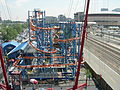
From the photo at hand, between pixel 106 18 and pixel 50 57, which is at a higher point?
pixel 106 18

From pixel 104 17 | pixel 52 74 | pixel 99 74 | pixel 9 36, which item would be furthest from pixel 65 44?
pixel 104 17

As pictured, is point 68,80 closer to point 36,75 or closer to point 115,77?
point 36,75

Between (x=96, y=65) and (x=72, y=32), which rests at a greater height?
(x=72, y=32)

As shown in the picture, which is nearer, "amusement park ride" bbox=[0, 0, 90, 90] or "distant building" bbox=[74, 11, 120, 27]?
"amusement park ride" bbox=[0, 0, 90, 90]

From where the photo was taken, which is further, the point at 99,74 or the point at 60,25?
the point at 60,25

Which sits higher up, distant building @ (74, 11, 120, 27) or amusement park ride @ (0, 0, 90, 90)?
distant building @ (74, 11, 120, 27)

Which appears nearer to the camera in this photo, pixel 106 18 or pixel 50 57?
pixel 50 57

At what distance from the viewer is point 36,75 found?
52.9 ft

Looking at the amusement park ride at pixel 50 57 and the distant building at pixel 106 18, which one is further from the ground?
the distant building at pixel 106 18

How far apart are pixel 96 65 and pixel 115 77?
4.38m

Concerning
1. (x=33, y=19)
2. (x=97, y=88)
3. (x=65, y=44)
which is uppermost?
(x=33, y=19)

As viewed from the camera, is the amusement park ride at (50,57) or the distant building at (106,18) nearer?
the amusement park ride at (50,57)

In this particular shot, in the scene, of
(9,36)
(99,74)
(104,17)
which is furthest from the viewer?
(104,17)

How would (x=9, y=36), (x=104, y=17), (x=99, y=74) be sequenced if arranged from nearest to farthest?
1. (x=99, y=74)
2. (x=9, y=36)
3. (x=104, y=17)
